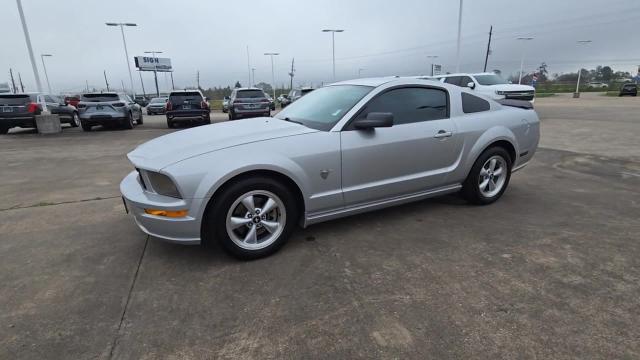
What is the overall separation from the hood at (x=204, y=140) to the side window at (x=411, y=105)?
2.63 ft

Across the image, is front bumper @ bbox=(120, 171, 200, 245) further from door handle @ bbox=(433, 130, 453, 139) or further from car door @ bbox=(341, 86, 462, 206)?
door handle @ bbox=(433, 130, 453, 139)

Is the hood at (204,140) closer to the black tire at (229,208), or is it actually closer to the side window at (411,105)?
the black tire at (229,208)

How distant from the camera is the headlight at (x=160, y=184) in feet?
9.71

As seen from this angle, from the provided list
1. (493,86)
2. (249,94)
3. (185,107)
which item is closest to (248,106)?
(249,94)

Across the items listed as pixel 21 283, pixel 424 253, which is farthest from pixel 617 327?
pixel 21 283

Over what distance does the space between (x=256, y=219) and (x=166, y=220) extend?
71cm

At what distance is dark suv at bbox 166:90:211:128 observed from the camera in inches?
586

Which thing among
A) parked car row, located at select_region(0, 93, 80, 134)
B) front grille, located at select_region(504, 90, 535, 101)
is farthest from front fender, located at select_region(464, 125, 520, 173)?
parked car row, located at select_region(0, 93, 80, 134)

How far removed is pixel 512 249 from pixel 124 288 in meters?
3.23

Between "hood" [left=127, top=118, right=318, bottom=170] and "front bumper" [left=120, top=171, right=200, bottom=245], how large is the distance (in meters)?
0.26

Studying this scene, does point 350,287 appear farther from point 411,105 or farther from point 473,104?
point 473,104

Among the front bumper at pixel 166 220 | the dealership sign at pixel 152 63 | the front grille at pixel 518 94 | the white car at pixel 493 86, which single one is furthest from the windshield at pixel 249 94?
the dealership sign at pixel 152 63

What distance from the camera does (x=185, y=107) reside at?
A: 1491 cm

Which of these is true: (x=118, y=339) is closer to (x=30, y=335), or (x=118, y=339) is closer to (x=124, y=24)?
(x=30, y=335)
